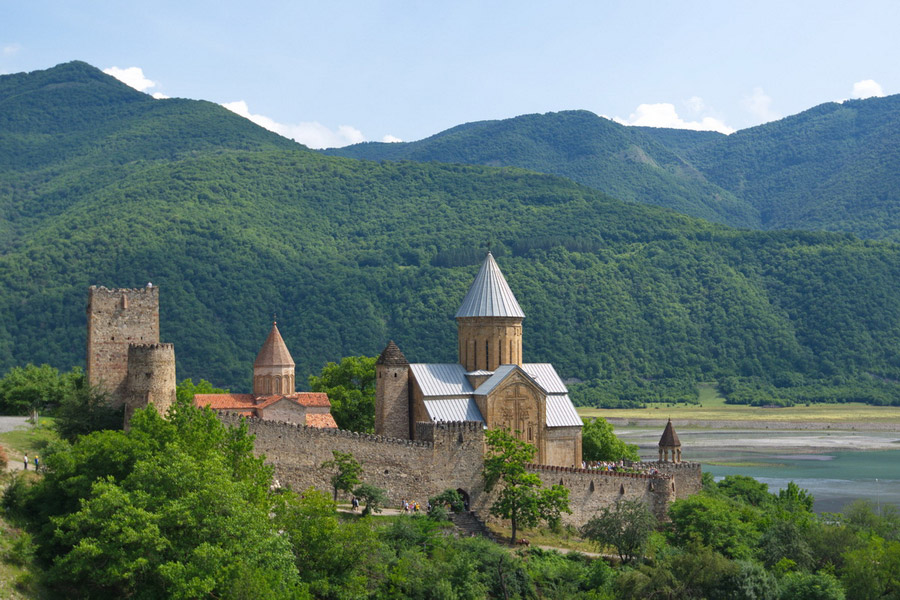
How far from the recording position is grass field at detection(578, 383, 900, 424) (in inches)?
3487

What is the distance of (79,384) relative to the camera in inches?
1387

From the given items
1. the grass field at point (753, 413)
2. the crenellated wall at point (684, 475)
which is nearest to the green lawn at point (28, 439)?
the crenellated wall at point (684, 475)

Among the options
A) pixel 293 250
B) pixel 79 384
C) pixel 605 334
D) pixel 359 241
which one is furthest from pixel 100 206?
pixel 79 384

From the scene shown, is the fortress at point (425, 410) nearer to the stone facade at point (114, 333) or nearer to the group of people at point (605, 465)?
the stone facade at point (114, 333)

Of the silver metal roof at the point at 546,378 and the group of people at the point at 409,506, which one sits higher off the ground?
the silver metal roof at the point at 546,378

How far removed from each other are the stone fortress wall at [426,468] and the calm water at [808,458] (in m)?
15.5

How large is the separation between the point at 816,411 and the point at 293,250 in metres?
55.2

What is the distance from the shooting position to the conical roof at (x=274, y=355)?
44094mm

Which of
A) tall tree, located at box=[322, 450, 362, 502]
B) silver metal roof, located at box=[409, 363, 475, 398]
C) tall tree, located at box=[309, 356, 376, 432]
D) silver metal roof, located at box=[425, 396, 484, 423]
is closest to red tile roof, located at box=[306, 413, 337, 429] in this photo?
tall tree, located at box=[309, 356, 376, 432]

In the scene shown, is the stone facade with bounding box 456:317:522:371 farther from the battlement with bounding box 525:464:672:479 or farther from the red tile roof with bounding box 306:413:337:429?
the battlement with bounding box 525:464:672:479

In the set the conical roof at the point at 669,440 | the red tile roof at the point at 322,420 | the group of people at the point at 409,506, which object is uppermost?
the red tile roof at the point at 322,420

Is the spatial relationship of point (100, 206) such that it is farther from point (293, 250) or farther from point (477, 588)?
point (477, 588)

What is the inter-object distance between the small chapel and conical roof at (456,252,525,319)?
684 centimetres

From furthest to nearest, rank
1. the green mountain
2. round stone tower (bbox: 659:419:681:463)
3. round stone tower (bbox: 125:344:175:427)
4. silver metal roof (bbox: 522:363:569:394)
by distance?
1. the green mountain
2. round stone tower (bbox: 659:419:681:463)
3. silver metal roof (bbox: 522:363:569:394)
4. round stone tower (bbox: 125:344:175:427)
